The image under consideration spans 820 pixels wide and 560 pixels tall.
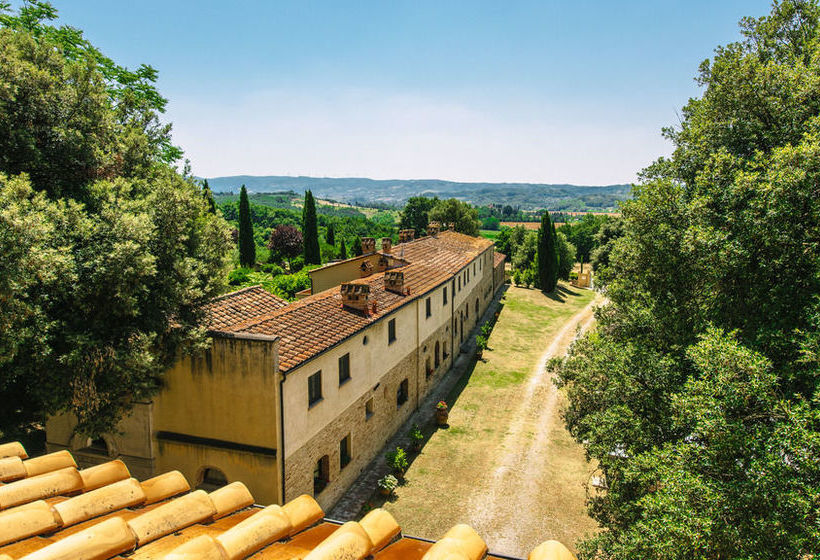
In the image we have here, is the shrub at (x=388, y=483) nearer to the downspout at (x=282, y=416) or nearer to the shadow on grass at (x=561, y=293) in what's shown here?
the downspout at (x=282, y=416)

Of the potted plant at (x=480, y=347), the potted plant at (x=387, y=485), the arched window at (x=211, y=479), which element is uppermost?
the arched window at (x=211, y=479)

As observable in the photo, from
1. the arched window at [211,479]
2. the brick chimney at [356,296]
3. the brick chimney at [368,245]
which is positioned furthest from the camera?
the brick chimney at [368,245]

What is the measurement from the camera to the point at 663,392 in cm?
1232

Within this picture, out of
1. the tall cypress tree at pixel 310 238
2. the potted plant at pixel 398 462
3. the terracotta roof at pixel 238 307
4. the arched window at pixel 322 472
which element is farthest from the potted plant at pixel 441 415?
the tall cypress tree at pixel 310 238

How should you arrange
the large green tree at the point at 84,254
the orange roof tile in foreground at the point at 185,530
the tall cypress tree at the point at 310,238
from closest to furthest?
the orange roof tile in foreground at the point at 185,530, the large green tree at the point at 84,254, the tall cypress tree at the point at 310,238

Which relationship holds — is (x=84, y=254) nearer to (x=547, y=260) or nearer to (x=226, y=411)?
(x=226, y=411)

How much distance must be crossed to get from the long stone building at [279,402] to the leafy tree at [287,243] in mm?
51455

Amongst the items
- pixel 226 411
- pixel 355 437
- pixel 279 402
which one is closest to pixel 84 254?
pixel 226 411

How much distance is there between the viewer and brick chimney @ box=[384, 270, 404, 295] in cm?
2370

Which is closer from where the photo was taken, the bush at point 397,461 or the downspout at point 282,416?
the downspout at point 282,416

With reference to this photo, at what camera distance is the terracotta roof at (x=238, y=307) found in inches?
619

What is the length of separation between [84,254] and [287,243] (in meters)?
61.5

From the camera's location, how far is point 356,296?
19844mm

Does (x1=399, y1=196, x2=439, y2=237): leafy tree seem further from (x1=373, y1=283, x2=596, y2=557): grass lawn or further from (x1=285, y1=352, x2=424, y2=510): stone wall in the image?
(x1=285, y1=352, x2=424, y2=510): stone wall
